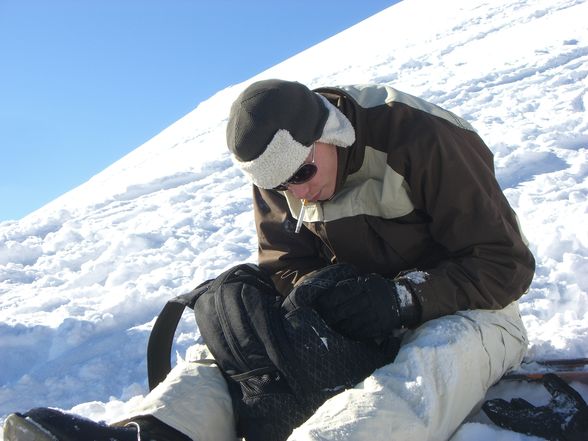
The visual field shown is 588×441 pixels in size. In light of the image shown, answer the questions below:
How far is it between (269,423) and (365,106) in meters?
1.12

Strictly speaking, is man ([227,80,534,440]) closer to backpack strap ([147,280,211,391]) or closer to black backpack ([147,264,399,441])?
black backpack ([147,264,399,441])

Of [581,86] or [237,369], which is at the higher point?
[237,369]

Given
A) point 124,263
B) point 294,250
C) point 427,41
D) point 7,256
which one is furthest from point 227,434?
point 427,41

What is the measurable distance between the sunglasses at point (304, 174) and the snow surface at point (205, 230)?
3.00 feet

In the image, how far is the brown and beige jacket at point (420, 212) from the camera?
2.10 m

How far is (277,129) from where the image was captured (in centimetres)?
205

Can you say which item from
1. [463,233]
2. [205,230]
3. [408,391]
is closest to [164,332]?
[408,391]

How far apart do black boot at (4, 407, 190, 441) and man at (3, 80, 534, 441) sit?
0.10 ft

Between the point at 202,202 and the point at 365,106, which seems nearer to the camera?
the point at 365,106

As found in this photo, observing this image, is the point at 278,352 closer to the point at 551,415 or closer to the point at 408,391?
the point at 408,391

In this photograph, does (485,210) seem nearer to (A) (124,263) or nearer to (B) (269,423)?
(B) (269,423)

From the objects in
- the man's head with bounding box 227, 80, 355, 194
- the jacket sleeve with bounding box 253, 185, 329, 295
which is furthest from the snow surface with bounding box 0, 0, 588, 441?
the man's head with bounding box 227, 80, 355, 194

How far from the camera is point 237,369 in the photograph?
2.09m

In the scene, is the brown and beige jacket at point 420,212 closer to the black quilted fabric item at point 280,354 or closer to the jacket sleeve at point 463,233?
the jacket sleeve at point 463,233
